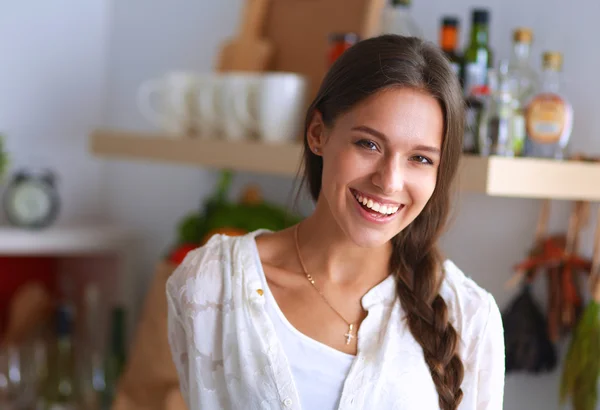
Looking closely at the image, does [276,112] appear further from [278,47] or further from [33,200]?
[33,200]

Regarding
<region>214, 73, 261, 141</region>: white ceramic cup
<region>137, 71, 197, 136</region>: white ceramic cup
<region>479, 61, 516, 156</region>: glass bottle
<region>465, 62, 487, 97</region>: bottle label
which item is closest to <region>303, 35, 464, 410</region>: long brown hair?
<region>479, 61, 516, 156</region>: glass bottle

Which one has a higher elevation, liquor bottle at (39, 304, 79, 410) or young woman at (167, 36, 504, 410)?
young woman at (167, 36, 504, 410)

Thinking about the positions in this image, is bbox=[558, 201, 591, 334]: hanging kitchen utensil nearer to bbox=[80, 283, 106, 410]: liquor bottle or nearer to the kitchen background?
the kitchen background

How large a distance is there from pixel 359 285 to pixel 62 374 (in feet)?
4.74

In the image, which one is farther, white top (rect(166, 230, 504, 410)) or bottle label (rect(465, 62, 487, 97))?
bottle label (rect(465, 62, 487, 97))

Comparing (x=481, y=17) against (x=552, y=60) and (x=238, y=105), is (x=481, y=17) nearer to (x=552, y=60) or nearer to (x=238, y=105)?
(x=552, y=60)

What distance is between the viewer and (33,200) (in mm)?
2369

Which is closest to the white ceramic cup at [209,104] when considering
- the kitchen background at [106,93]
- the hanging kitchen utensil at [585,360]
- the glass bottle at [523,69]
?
the kitchen background at [106,93]

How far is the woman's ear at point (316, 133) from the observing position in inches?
45.2

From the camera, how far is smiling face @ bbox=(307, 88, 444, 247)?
1.04 meters

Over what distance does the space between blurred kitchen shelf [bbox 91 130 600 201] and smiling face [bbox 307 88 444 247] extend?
28cm

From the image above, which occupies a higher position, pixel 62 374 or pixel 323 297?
pixel 323 297

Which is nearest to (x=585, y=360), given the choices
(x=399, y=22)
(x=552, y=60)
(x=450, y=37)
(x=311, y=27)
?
(x=552, y=60)

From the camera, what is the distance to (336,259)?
1206mm
